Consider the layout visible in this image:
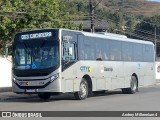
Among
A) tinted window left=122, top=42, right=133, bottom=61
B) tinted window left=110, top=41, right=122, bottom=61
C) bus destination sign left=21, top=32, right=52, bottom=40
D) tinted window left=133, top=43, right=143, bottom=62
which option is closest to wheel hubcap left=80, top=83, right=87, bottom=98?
bus destination sign left=21, top=32, right=52, bottom=40

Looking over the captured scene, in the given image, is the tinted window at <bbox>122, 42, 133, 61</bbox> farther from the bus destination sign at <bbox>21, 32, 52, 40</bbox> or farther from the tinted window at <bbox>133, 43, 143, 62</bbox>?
the bus destination sign at <bbox>21, 32, 52, 40</bbox>

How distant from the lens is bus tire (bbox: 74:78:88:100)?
2183cm

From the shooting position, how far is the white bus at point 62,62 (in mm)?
20359

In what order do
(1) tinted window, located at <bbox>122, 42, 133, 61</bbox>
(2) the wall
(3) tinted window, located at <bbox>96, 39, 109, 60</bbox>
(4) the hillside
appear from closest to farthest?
1. (3) tinted window, located at <bbox>96, 39, 109, 60</bbox>
2. (1) tinted window, located at <bbox>122, 42, 133, 61</bbox>
3. (2) the wall
4. (4) the hillside

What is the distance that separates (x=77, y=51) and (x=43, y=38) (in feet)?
5.91

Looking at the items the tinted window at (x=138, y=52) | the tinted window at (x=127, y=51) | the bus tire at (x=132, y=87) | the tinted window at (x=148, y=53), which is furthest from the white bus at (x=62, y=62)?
the tinted window at (x=148, y=53)

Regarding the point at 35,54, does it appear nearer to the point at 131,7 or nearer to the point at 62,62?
the point at 62,62

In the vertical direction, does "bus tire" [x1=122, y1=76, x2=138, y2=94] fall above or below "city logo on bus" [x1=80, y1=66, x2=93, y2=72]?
below

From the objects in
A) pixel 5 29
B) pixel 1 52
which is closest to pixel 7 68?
pixel 1 52

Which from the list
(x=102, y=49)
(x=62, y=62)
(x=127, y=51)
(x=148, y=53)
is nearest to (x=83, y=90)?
(x=62, y=62)

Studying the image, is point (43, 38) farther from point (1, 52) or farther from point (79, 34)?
point (1, 52)

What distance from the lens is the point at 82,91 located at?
22.0 meters

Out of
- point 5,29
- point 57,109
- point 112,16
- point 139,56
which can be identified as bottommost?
point 57,109

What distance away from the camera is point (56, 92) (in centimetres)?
2039
